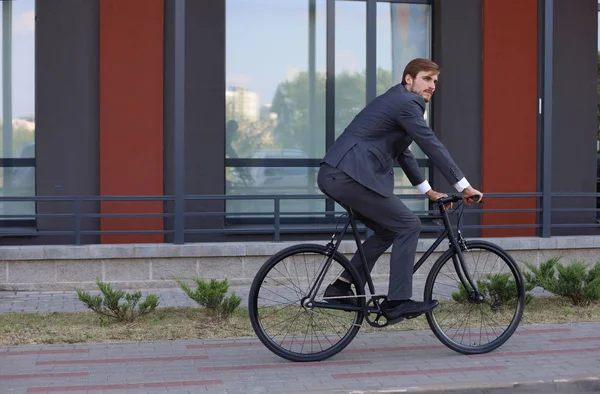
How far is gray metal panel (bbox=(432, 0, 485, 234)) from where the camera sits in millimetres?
12141

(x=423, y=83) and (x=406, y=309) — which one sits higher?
(x=423, y=83)

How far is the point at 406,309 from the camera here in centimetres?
631

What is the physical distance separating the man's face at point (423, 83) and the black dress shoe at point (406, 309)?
1.33 metres

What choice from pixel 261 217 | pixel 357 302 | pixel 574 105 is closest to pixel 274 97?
pixel 261 217

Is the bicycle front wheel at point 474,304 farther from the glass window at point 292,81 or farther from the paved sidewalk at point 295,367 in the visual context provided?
the glass window at point 292,81

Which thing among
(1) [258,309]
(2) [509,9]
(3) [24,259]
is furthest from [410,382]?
(2) [509,9]

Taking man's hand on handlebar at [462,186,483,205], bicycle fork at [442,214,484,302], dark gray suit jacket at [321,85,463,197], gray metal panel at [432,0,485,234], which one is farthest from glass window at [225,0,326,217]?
man's hand on handlebar at [462,186,483,205]

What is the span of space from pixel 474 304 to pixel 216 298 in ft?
6.95

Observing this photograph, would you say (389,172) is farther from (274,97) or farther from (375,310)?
(274,97)

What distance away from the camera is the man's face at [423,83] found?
639 cm

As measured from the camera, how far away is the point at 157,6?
11141 mm

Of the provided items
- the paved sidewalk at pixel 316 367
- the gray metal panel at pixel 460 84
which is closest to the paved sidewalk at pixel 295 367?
the paved sidewalk at pixel 316 367

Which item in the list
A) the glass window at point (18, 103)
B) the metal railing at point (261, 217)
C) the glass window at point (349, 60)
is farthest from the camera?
the glass window at point (349, 60)

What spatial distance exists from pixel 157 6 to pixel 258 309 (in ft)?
19.1
